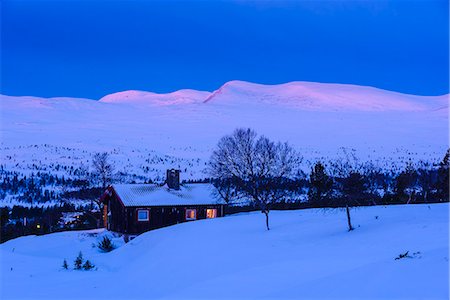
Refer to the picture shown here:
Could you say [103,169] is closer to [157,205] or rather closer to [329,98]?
[157,205]

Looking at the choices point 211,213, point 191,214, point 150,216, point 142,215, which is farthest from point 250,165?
point 142,215

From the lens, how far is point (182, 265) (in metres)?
18.5

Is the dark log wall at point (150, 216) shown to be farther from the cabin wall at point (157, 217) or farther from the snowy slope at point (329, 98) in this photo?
the snowy slope at point (329, 98)

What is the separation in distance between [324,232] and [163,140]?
324ft

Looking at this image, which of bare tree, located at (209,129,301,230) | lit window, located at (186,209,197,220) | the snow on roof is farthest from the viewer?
lit window, located at (186,209,197,220)

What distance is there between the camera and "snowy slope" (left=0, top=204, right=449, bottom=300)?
34.5 ft

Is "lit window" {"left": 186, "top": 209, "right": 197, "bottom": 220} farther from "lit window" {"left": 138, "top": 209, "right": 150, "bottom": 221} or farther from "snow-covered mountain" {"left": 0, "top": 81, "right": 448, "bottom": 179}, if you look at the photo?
"snow-covered mountain" {"left": 0, "top": 81, "right": 448, "bottom": 179}

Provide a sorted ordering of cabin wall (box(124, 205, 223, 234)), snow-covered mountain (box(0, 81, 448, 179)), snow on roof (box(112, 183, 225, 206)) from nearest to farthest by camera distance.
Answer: cabin wall (box(124, 205, 223, 234)) < snow on roof (box(112, 183, 225, 206)) < snow-covered mountain (box(0, 81, 448, 179))

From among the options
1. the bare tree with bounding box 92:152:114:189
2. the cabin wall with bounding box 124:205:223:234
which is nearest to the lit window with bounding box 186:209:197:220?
the cabin wall with bounding box 124:205:223:234

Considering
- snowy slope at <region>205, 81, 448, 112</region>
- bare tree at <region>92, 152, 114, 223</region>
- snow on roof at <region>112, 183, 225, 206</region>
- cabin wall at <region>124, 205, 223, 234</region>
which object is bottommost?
cabin wall at <region>124, 205, 223, 234</region>

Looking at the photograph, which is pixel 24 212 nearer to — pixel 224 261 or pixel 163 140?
pixel 224 261

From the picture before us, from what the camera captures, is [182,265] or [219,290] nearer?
[219,290]

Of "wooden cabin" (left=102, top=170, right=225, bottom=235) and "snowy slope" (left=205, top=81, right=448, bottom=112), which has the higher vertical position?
"snowy slope" (left=205, top=81, right=448, bottom=112)

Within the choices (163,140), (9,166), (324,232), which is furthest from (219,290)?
(163,140)
